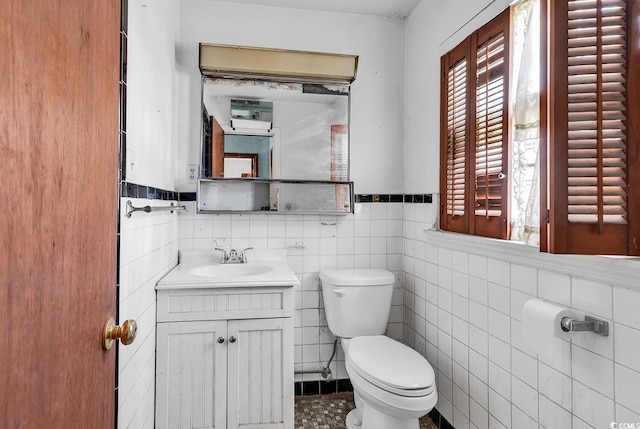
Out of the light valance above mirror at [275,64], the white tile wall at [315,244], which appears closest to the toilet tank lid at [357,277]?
the white tile wall at [315,244]

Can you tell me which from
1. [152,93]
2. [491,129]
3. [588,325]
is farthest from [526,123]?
[152,93]

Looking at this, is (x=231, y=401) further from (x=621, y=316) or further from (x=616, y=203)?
(x=616, y=203)

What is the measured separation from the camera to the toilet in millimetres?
1442

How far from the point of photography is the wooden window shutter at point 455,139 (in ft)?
5.56

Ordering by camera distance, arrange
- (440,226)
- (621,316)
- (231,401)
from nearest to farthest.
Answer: (621,316)
(231,401)
(440,226)

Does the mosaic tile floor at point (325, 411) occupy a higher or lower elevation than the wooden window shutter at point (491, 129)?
lower

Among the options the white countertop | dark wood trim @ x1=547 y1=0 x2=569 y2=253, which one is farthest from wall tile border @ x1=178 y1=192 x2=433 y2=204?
dark wood trim @ x1=547 y1=0 x2=569 y2=253

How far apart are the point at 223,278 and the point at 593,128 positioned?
1643 millimetres

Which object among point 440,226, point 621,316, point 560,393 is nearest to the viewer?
point 621,316

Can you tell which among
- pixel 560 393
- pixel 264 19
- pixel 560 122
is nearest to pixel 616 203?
pixel 560 122

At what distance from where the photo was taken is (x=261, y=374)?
5.63 feet

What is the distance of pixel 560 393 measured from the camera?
116 centimetres

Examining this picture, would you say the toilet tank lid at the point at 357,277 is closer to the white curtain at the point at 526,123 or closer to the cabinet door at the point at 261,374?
the cabinet door at the point at 261,374

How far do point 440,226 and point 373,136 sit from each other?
2.59 feet
